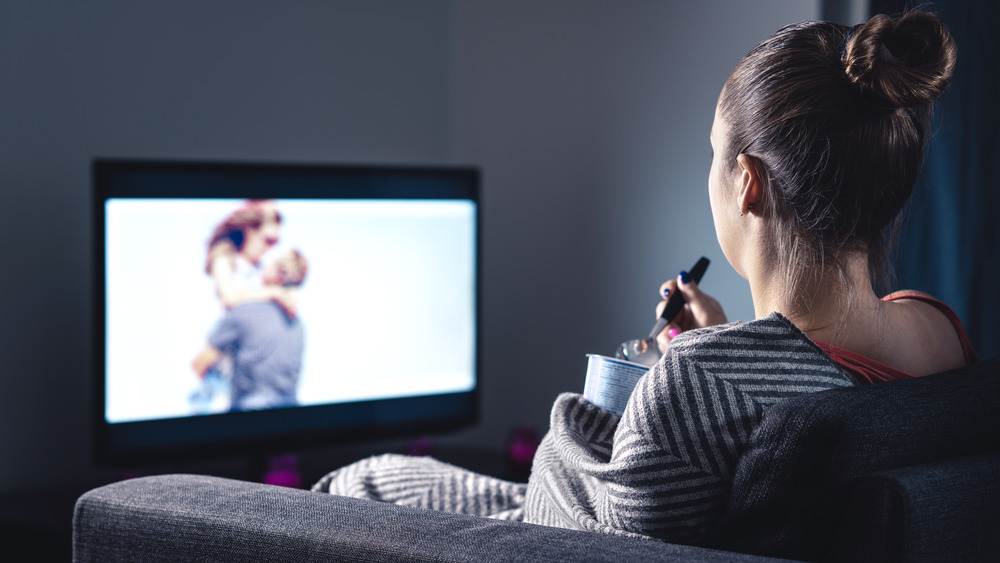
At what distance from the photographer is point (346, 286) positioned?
2201 mm

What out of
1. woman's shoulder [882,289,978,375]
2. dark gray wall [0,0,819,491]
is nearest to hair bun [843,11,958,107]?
woman's shoulder [882,289,978,375]

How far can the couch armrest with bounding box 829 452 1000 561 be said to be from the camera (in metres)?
0.76

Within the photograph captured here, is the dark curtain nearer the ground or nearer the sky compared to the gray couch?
nearer the sky

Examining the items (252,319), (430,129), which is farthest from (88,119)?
(430,129)

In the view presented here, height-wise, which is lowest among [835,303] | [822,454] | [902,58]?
[822,454]

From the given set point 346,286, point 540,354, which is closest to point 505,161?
point 540,354

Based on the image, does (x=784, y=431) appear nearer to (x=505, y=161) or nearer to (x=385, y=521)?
(x=385, y=521)

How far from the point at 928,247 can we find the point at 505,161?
1.27 metres

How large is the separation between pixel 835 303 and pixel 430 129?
201 cm

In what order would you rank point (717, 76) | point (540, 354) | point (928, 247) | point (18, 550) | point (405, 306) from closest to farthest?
1. point (18, 550)
2. point (928, 247)
3. point (405, 306)
4. point (717, 76)
5. point (540, 354)

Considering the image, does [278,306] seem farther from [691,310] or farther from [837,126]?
[837,126]

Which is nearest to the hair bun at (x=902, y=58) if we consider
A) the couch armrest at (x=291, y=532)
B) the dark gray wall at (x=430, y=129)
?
the couch armrest at (x=291, y=532)

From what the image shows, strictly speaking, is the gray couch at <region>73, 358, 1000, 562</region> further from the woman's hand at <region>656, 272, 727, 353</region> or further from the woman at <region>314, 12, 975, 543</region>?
the woman's hand at <region>656, 272, 727, 353</region>

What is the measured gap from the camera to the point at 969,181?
2.09 m
